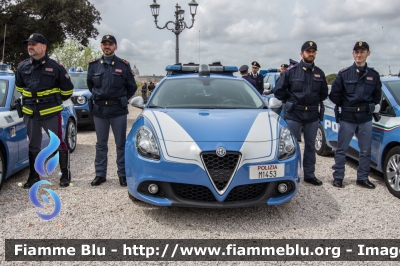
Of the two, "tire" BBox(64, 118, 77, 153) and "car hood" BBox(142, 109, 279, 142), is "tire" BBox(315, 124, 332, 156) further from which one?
"tire" BBox(64, 118, 77, 153)

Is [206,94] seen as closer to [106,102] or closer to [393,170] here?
[106,102]

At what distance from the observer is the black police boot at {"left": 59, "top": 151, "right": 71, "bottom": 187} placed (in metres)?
4.90

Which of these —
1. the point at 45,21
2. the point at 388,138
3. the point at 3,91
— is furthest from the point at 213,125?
the point at 45,21

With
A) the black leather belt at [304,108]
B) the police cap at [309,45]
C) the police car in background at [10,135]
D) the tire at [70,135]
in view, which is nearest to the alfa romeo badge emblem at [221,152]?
the black leather belt at [304,108]

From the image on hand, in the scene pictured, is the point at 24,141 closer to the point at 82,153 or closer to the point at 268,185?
the point at 82,153

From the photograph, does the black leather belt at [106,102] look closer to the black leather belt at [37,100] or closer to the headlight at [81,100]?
the black leather belt at [37,100]

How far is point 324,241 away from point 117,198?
2324mm

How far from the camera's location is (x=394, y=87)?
5.16 meters

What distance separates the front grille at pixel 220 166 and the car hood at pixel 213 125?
17 centimetres

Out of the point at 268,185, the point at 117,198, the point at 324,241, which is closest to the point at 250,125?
the point at 268,185

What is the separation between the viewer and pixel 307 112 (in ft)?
16.3

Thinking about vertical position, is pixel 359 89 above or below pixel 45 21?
below

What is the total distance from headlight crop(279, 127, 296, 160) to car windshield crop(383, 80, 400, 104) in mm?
1945

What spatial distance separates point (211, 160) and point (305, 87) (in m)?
2.16
